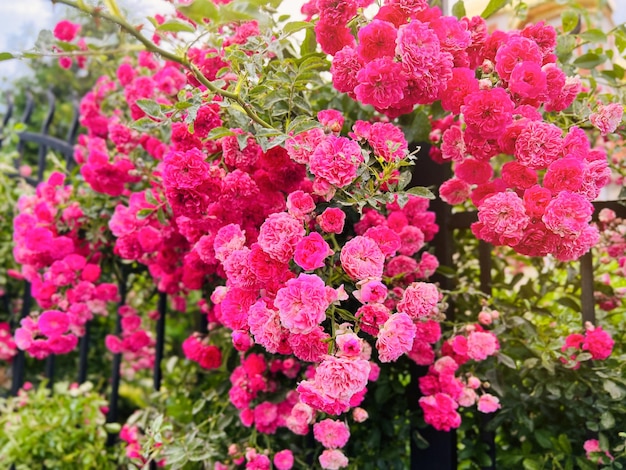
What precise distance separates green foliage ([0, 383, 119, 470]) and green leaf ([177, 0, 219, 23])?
168 cm

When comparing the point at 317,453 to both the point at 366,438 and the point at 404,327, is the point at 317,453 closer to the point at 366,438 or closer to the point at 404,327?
the point at 366,438

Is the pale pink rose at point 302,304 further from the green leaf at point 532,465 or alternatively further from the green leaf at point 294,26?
the green leaf at point 532,465

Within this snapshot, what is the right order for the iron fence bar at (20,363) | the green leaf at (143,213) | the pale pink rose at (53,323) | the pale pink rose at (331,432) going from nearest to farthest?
the pale pink rose at (331,432)
the green leaf at (143,213)
the pale pink rose at (53,323)
the iron fence bar at (20,363)

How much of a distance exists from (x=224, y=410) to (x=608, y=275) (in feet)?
4.54

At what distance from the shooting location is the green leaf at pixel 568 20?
1.50 meters

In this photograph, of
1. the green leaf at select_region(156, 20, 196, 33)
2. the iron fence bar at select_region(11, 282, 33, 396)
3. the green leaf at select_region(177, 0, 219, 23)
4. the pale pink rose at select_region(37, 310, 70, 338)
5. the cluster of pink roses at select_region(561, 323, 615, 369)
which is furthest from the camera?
the iron fence bar at select_region(11, 282, 33, 396)

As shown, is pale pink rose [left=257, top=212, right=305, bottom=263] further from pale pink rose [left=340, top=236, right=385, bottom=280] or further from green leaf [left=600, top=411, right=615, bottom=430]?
green leaf [left=600, top=411, right=615, bottom=430]

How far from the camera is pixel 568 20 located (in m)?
1.51

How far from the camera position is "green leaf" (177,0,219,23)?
90 cm

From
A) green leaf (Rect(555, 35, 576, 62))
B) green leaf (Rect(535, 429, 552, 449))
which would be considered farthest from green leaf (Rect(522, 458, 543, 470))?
green leaf (Rect(555, 35, 576, 62))

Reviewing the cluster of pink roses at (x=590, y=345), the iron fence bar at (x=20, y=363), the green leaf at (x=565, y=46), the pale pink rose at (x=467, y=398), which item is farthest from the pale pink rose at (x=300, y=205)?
the iron fence bar at (x=20, y=363)

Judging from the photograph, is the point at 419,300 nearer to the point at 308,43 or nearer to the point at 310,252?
the point at 310,252

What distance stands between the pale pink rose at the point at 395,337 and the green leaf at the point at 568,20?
107 centimetres

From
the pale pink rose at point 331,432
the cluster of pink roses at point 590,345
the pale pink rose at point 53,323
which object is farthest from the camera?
the pale pink rose at point 53,323
